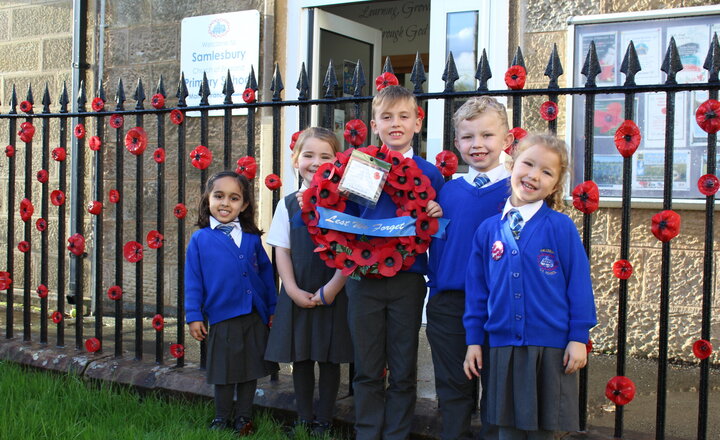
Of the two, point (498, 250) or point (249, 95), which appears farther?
point (249, 95)

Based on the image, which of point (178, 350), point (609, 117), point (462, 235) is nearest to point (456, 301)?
point (462, 235)

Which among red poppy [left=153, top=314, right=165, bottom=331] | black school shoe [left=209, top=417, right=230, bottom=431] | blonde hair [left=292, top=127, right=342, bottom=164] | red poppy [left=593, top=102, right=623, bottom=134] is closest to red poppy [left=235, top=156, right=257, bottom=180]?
blonde hair [left=292, top=127, right=342, bottom=164]

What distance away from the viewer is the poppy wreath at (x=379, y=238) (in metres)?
2.79

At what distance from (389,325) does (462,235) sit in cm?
47

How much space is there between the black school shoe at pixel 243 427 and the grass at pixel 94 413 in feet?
0.16

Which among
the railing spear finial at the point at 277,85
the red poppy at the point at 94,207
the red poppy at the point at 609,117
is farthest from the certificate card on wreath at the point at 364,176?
the red poppy at the point at 609,117

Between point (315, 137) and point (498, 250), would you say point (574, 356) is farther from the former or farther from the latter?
point (315, 137)

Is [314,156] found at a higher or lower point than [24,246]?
higher

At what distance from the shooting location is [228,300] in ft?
10.9

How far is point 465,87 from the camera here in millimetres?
5453

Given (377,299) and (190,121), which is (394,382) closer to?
(377,299)

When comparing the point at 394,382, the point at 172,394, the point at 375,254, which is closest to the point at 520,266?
the point at 375,254

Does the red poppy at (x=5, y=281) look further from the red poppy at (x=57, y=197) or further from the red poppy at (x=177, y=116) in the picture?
the red poppy at (x=177, y=116)

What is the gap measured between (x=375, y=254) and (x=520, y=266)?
0.56 metres
